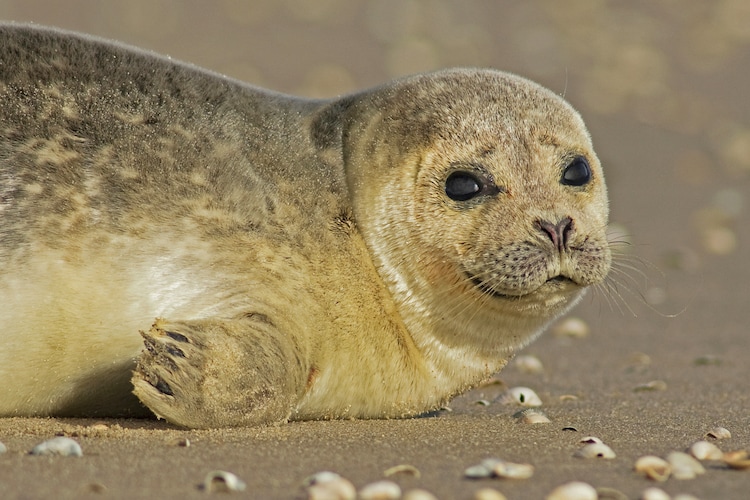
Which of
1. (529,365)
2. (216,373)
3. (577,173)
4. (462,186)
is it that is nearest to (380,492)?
(216,373)

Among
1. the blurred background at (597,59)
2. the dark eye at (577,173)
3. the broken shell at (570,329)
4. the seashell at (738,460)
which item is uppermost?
the blurred background at (597,59)

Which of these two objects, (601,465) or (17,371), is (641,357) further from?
(17,371)

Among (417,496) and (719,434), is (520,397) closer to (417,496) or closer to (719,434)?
(719,434)

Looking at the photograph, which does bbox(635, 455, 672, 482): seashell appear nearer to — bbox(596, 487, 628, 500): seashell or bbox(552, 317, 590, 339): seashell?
bbox(596, 487, 628, 500): seashell

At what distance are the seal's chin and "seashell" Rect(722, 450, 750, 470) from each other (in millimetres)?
981

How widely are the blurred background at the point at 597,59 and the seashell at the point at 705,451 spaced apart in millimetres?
4913

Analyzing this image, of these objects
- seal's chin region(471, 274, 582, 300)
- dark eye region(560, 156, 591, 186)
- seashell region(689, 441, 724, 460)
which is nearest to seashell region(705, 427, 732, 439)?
seashell region(689, 441, 724, 460)

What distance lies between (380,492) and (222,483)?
0.41 meters

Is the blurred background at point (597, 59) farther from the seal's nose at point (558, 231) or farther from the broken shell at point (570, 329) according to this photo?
the seal's nose at point (558, 231)

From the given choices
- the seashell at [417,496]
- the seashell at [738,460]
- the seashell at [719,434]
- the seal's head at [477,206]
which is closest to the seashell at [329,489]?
the seashell at [417,496]

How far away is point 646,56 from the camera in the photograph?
16.5 metres

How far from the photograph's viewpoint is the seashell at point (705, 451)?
3.50m

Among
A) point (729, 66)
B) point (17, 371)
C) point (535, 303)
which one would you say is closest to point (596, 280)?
point (535, 303)

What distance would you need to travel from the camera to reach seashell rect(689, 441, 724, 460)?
3.50 metres
